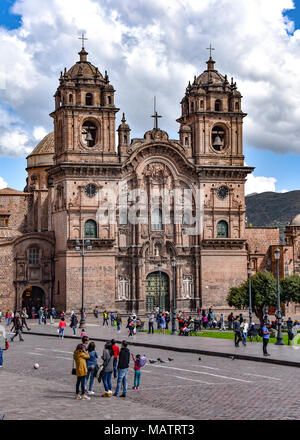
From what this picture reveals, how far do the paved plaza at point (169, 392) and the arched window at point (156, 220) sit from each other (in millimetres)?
32972

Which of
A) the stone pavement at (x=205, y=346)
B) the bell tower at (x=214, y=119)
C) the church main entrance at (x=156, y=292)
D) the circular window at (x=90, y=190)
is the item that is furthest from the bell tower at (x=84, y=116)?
the stone pavement at (x=205, y=346)

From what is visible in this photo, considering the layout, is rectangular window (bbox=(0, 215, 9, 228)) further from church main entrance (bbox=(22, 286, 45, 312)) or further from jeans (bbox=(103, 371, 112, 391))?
jeans (bbox=(103, 371, 112, 391))

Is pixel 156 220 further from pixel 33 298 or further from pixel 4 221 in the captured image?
pixel 4 221

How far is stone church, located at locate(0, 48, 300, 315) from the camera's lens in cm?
6253

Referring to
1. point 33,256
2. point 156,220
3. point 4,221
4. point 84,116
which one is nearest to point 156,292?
point 156,220

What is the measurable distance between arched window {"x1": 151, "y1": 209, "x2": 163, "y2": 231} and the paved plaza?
33.0 metres

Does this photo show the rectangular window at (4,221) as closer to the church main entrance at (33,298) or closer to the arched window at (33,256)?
the arched window at (33,256)

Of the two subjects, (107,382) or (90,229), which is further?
(90,229)

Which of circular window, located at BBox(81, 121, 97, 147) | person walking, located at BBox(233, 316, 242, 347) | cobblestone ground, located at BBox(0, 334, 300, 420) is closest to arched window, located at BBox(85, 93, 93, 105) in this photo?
circular window, located at BBox(81, 121, 97, 147)

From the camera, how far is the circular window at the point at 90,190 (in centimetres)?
6303

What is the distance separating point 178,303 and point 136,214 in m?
8.13

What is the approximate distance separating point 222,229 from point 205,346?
103 ft

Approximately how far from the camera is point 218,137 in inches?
2672
